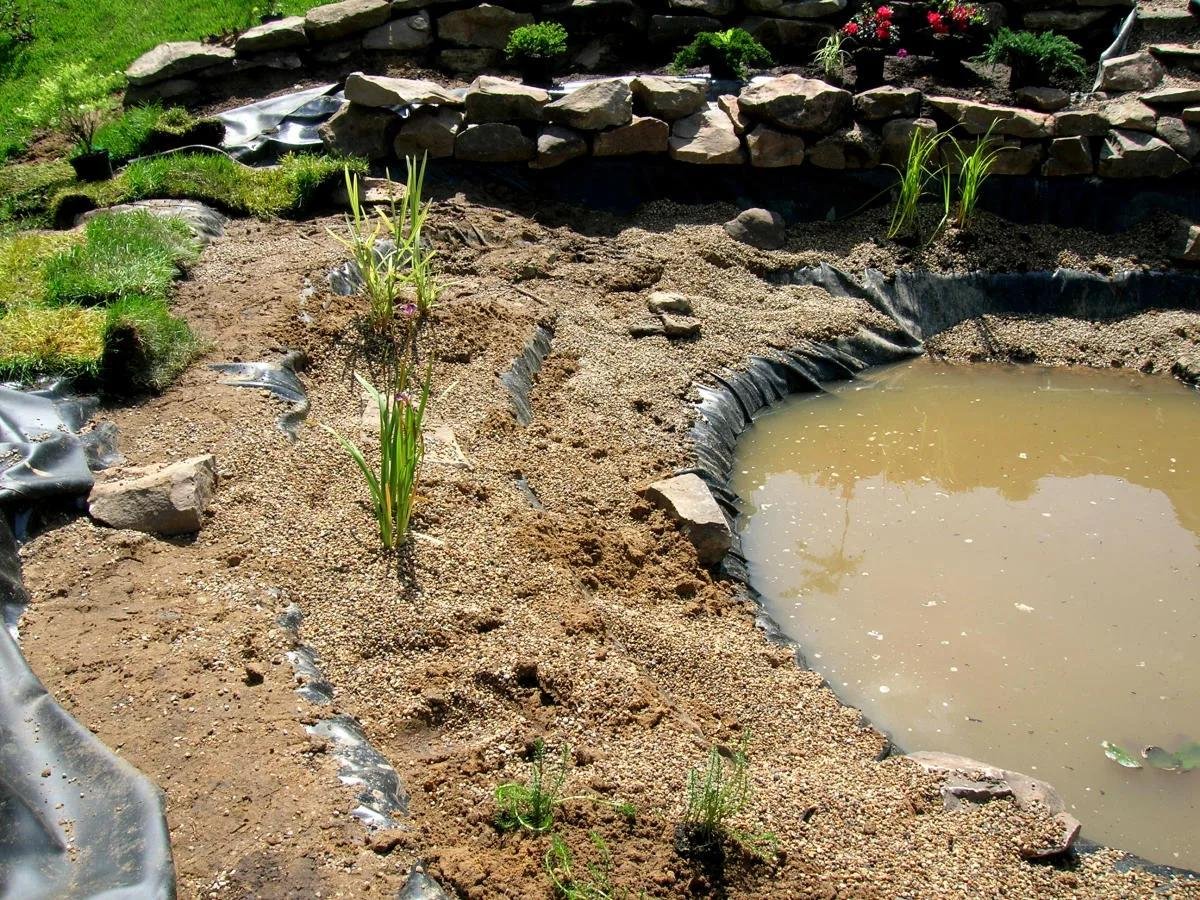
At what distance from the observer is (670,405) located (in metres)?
5.27

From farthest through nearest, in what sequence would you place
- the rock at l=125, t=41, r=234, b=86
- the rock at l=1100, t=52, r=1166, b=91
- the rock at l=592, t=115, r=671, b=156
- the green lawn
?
the green lawn → the rock at l=125, t=41, r=234, b=86 → the rock at l=1100, t=52, r=1166, b=91 → the rock at l=592, t=115, r=671, b=156

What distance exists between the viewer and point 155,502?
3.54m

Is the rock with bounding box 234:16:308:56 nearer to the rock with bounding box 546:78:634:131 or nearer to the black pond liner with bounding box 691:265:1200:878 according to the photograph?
the rock with bounding box 546:78:634:131

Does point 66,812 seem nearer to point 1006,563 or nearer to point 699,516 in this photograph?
point 699,516

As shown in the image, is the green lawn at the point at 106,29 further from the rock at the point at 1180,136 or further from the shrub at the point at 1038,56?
the rock at the point at 1180,136

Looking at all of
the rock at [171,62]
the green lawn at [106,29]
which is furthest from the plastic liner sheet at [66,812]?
the green lawn at [106,29]

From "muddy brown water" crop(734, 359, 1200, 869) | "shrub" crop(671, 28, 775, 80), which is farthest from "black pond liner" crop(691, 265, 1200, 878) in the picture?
"shrub" crop(671, 28, 775, 80)

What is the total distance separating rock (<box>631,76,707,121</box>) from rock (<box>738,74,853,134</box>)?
0.34 metres

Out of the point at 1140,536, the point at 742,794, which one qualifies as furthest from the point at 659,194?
the point at 742,794

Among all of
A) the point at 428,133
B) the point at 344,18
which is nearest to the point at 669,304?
the point at 428,133

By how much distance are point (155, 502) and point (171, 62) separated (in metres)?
5.42

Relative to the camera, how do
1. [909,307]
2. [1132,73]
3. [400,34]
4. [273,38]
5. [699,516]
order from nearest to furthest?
[699,516]
[909,307]
[1132,73]
[273,38]
[400,34]

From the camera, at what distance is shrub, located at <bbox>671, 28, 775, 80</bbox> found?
24.5ft

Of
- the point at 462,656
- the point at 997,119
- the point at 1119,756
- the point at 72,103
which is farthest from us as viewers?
the point at 997,119
